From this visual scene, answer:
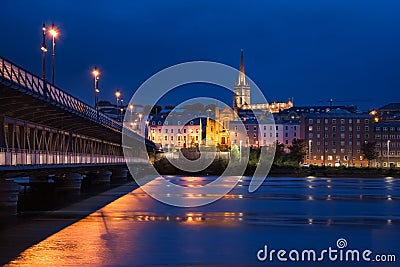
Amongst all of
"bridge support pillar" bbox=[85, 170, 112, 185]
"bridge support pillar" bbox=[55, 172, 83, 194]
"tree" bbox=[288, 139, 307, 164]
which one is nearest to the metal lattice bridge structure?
"bridge support pillar" bbox=[55, 172, 83, 194]

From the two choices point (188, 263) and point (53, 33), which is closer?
point (188, 263)

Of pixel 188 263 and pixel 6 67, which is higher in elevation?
pixel 6 67

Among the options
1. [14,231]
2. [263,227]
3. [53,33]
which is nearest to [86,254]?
[14,231]

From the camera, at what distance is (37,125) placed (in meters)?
56.9

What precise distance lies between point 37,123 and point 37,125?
1.77 ft

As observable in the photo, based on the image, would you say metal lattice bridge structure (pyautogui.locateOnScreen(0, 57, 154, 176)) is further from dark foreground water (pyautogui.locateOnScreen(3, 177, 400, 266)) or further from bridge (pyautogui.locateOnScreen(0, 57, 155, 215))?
dark foreground water (pyautogui.locateOnScreen(3, 177, 400, 266))

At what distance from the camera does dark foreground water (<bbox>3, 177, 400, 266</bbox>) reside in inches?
991

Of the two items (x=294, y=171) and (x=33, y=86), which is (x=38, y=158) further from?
(x=294, y=171)

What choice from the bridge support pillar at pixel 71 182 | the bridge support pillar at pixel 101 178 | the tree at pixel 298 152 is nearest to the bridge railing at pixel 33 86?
the bridge support pillar at pixel 71 182

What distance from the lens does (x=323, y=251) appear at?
27375 millimetres

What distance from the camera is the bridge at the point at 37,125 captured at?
3994cm

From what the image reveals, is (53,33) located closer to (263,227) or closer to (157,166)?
(263,227)

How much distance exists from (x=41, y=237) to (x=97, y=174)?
71.6 metres

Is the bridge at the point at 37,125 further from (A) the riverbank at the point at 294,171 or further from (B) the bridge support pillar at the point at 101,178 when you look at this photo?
(A) the riverbank at the point at 294,171
